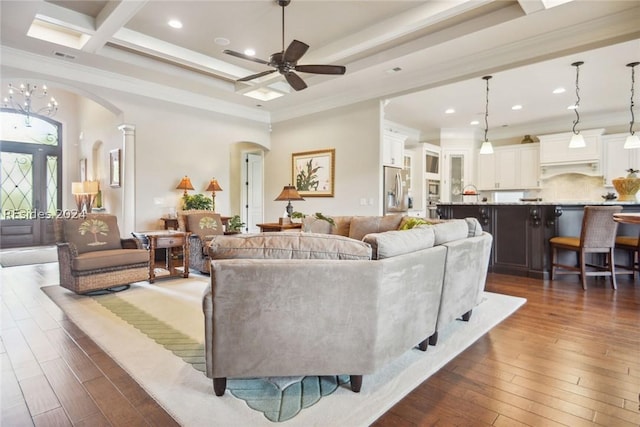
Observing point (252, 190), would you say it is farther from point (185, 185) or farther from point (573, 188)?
point (573, 188)

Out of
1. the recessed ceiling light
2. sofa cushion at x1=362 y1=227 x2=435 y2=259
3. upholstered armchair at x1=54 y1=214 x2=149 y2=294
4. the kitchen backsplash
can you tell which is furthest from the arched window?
the kitchen backsplash

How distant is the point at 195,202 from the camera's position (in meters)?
6.09

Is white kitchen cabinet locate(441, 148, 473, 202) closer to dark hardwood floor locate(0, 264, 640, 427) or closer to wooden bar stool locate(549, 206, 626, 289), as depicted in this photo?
wooden bar stool locate(549, 206, 626, 289)

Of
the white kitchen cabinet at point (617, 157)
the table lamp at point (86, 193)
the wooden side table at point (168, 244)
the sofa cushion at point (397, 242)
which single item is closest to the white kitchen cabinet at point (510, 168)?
the white kitchen cabinet at point (617, 157)

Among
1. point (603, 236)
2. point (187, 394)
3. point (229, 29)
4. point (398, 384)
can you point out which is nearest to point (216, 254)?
point (187, 394)

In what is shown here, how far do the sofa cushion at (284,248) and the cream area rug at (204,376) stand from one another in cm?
76

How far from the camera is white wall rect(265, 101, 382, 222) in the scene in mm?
5785

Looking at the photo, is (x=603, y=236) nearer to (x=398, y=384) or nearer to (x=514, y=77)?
(x=514, y=77)

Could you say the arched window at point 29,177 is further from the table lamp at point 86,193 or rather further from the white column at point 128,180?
the white column at point 128,180

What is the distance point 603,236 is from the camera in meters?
4.02

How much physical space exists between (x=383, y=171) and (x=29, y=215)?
8.36m

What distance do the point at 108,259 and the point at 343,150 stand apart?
162 inches

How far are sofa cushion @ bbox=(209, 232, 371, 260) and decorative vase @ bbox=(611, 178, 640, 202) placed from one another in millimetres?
4434

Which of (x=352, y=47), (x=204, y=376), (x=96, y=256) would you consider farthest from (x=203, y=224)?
(x=204, y=376)
